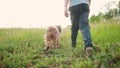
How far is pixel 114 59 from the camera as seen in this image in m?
6.28

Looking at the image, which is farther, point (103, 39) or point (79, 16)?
point (103, 39)

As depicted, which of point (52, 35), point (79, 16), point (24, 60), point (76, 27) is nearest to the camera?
point (24, 60)

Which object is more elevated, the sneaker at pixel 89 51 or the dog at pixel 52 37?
the dog at pixel 52 37

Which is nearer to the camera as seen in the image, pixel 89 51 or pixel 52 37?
pixel 89 51

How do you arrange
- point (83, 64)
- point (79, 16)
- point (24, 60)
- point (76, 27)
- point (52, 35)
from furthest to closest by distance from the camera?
1. point (52, 35)
2. point (76, 27)
3. point (79, 16)
4. point (24, 60)
5. point (83, 64)

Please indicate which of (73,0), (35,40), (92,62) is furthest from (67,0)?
Answer: (35,40)

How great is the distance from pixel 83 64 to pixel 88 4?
2302 millimetres

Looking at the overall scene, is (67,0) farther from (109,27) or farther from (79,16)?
(109,27)

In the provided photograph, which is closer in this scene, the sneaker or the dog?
the sneaker

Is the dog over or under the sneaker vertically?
over

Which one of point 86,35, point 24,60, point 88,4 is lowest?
point 24,60

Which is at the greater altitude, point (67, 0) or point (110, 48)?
point (67, 0)

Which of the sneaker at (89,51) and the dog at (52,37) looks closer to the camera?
the sneaker at (89,51)

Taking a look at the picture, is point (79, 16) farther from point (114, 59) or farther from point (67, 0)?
point (114, 59)
